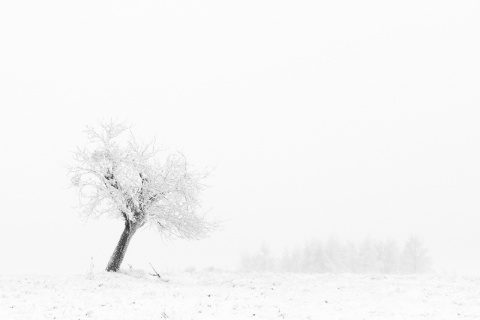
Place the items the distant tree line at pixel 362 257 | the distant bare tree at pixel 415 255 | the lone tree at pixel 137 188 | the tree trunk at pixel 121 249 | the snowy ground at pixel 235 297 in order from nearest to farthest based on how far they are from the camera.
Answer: the snowy ground at pixel 235 297
the tree trunk at pixel 121 249
the lone tree at pixel 137 188
the distant bare tree at pixel 415 255
the distant tree line at pixel 362 257

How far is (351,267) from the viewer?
6256cm

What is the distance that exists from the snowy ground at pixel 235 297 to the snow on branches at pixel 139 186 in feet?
10.6

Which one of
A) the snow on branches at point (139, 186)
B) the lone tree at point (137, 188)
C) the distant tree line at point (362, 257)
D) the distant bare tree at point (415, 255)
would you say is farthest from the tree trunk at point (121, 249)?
the distant bare tree at point (415, 255)

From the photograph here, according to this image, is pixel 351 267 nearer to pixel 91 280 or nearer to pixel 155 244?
pixel 91 280

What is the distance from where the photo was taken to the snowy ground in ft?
50.4

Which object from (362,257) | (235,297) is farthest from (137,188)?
(362,257)

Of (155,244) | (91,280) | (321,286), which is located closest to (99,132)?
(91,280)

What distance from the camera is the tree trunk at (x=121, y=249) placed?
25.7 meters

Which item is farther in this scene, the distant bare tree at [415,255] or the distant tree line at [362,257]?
the distant tree line at [362,257]

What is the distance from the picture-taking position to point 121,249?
1027 inches

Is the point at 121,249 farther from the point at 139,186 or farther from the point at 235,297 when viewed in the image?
the point at 235,297

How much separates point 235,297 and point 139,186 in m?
10.2

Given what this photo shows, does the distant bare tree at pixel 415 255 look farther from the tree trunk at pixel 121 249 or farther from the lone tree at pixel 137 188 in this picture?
the tree trunk at pixel 121 249

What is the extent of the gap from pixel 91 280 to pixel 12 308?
22.2 ft
